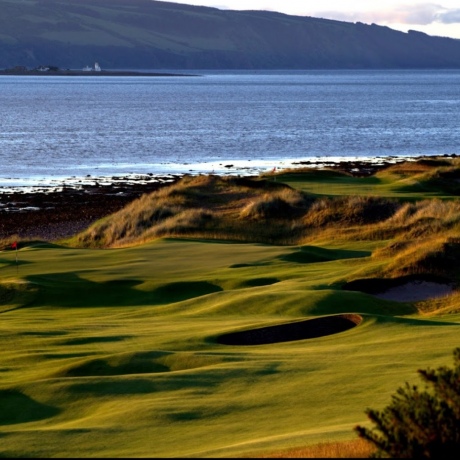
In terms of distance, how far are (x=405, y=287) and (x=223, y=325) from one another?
626 cm

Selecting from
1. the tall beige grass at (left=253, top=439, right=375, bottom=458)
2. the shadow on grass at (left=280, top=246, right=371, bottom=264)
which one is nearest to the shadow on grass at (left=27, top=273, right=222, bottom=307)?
the shadow on grass at (left=280, top=246, right=371, bottom=264)

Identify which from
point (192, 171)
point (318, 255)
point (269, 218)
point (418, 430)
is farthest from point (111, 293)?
point (192, 171)

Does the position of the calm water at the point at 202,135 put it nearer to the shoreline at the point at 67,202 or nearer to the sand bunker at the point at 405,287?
the shoreline at the point at 67,202

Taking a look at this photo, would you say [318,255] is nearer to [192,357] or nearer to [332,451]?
[192,357]

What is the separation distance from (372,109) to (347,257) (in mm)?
136616

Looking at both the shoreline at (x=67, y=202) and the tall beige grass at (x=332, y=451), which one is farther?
the shoreline at (x=67, y=202)

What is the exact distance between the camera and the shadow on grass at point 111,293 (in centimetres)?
2628

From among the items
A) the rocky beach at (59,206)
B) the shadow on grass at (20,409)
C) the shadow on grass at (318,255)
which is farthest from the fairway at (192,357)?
the rocky beach at (59,206)

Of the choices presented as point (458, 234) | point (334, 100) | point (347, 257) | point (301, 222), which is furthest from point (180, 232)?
point (334, 100)

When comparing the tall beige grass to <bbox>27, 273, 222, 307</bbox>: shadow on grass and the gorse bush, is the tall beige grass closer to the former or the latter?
the gorse bush

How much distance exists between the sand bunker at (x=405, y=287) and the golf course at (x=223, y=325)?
5 cm

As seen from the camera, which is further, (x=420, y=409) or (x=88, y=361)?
(x=88, y=361)

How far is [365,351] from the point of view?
16422 millimetres

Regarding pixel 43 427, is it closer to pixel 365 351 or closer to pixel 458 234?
pixel 365 351
